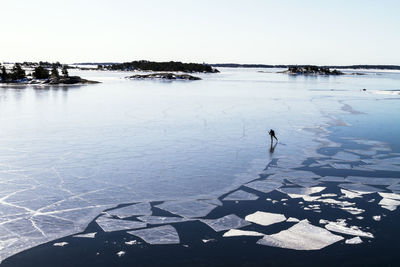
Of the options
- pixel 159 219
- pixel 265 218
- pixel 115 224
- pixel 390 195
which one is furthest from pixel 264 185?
pixel 115 224

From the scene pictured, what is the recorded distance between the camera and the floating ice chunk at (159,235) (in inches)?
343

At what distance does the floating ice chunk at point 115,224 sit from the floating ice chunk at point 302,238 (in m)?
3.15

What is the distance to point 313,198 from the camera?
11609 mm

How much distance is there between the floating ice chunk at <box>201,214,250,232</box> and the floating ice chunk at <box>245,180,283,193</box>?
263 cm

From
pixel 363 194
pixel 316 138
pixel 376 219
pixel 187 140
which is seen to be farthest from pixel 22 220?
pixel 316 138

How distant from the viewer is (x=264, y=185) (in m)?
12.9

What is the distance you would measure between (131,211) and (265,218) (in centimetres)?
372

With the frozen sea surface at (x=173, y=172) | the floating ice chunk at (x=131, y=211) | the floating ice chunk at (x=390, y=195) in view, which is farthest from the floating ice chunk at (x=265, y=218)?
A: the floating ice chunk at (x=390, y=195)

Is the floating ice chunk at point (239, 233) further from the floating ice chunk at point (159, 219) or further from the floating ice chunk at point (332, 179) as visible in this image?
the floating ice chunk at point (332, 179)

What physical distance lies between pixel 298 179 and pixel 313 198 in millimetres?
2031

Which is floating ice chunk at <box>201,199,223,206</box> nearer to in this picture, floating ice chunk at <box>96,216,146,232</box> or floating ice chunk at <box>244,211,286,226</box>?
floating ice chunk at <box>244,211,286,226</box>

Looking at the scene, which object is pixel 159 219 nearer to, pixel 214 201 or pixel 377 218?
pixel 214 201

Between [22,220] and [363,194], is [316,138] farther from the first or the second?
[22,220]

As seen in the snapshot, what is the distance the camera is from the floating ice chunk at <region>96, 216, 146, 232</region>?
9375 mm
